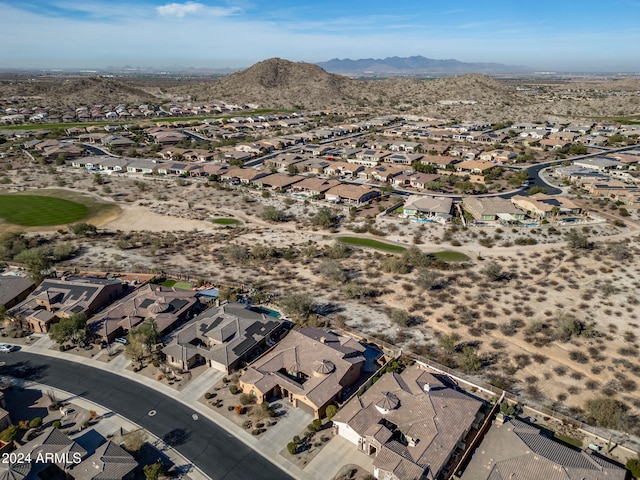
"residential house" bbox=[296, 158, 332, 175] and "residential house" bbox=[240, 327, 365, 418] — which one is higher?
"residential house" bbox=[296, 158, 332, 175]

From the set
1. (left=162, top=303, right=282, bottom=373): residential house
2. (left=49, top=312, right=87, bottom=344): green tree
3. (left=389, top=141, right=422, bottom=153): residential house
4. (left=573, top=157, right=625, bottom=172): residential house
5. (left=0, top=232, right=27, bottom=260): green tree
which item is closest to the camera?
(left=162, top=303, right=282, bottom=373): residential house

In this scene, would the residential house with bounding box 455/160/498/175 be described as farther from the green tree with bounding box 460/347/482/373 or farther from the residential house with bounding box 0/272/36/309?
the residential house with bounding box 0/272/36/309

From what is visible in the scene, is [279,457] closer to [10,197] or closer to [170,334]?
[170,334]

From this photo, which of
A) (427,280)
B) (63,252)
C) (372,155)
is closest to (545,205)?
(427,280)

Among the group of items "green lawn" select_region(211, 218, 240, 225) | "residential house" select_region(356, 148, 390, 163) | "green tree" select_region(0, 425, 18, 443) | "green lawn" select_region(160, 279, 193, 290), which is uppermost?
"residential house" select_region(356, 148, 390, 163)

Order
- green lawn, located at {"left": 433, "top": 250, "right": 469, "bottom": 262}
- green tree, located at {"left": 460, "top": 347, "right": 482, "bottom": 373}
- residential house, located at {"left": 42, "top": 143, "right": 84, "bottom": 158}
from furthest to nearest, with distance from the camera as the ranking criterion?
residential house, located at {"left": 42, "top": 143, "right": 84, "bottom": 158}, green lawn, located at {"left": 433, "top": 250, "right": 469, "bottom": 262}, green tree, located at {"left": 460, "top": 347, "right": 482, "bottom": 373}

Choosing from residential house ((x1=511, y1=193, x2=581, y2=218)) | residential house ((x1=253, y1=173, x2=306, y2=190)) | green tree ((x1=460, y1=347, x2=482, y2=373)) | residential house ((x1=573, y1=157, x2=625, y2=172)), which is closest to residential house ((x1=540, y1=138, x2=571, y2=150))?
residential house ((x1=573, y1=157, x2=625, y2=172))

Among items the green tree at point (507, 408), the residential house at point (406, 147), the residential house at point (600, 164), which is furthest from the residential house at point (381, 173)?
the green tree at point (507, 408)

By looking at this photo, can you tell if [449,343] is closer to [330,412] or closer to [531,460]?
[531,460]
